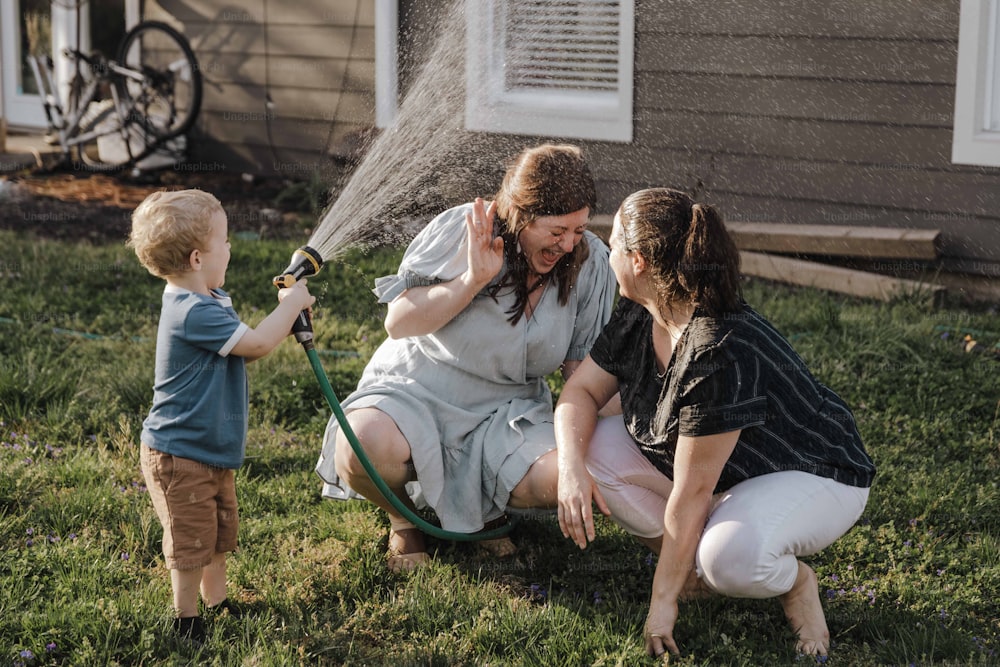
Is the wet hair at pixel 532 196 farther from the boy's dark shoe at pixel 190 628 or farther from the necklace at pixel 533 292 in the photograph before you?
the boy's dark shoe at pixel 190 628

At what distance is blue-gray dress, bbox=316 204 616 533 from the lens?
126 inches

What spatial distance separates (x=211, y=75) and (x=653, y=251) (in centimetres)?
725

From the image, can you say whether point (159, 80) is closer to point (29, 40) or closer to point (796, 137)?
point (29, 40)

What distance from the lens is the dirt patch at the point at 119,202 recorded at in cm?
735

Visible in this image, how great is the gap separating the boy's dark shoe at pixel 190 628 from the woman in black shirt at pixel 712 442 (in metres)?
0.99

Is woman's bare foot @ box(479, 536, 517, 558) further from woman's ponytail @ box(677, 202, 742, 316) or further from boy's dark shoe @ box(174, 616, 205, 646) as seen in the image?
woman's ponytail @ box(677, 202, 742, 316)

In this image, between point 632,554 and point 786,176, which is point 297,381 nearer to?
point 632,554

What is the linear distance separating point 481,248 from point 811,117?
378 centimetres

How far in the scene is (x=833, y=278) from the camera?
19.4 feet

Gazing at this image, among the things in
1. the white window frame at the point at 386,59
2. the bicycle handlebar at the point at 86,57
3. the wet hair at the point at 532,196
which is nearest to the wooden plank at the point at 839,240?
the white window frame at the point at 386,59

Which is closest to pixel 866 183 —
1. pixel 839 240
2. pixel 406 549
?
pixel 839 240

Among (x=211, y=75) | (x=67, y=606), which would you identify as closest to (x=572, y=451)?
(x=67, y=606)

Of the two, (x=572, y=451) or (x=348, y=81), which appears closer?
(x=572, y=451)

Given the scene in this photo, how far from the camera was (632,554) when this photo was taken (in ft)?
11.1
